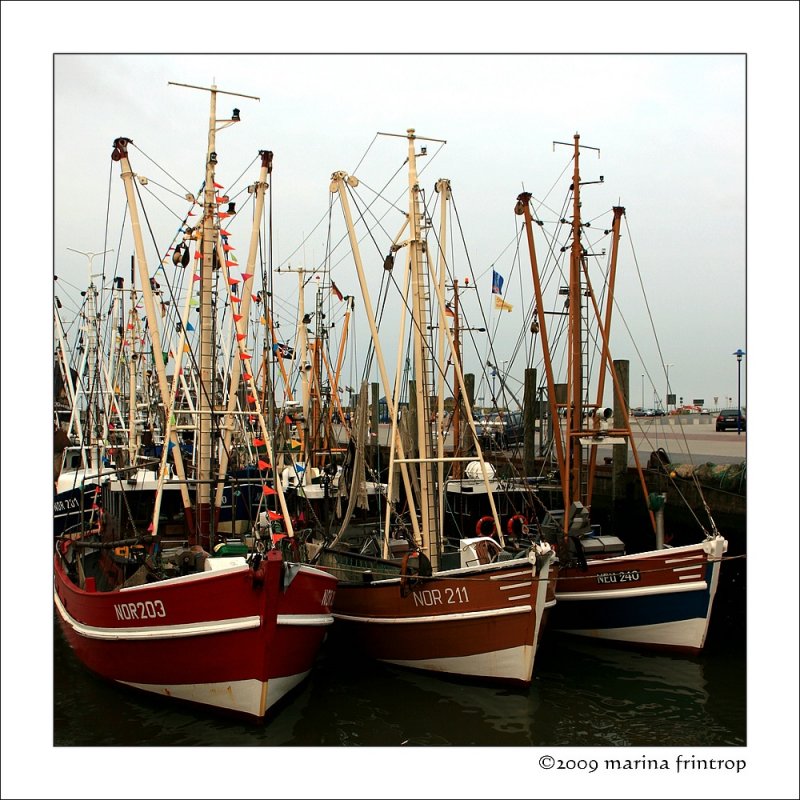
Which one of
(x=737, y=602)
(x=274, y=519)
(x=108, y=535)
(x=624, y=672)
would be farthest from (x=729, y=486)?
(x=108, y=535)

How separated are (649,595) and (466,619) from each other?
458 centimetres

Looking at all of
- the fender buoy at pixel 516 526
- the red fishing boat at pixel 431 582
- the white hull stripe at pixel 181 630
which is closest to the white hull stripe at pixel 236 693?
the white hull stripe at pixel 181 630

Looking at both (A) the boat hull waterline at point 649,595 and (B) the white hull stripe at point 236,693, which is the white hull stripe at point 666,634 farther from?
(B) the white hull stripe at point 236,693

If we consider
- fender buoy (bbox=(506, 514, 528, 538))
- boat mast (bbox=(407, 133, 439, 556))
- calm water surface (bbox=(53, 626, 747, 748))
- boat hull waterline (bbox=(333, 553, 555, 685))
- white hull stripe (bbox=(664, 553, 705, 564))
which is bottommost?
calm water surface (bbox=(53, 626, 747, 748))

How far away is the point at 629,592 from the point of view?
1780 centimetres

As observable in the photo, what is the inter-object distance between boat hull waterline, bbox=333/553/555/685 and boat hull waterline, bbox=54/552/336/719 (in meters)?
2.35

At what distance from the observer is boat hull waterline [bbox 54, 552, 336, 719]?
42.2ft

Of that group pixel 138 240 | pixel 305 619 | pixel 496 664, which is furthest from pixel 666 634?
pixel 138 240

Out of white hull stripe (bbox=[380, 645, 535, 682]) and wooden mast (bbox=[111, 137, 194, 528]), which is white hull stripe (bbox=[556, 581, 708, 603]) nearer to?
white hull stripe (bbox=[380, 645, 535, 682])

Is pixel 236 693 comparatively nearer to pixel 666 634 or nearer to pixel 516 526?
pixel 516 526

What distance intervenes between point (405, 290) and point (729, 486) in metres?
12.7

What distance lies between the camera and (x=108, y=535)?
55.2 feet

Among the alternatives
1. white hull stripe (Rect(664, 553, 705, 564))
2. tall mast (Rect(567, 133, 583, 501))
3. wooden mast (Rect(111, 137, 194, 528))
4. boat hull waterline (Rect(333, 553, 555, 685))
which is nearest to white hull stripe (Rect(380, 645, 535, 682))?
boat hull waterline (Rect(333, 553, 555, 685))

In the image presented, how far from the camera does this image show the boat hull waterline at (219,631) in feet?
42.2
